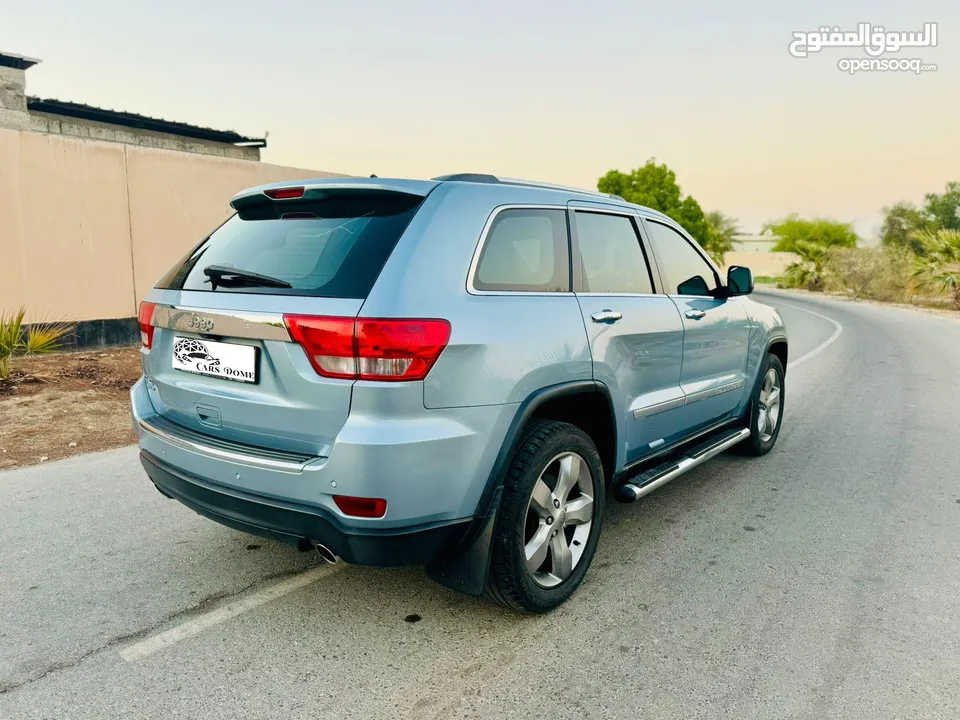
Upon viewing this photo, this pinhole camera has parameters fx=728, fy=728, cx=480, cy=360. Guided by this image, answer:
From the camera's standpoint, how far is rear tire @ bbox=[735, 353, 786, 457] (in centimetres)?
541

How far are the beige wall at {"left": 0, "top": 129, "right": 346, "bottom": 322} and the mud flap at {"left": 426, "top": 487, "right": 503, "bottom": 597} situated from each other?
8240 millimetres

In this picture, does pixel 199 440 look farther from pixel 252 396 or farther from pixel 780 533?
pixel 780 533

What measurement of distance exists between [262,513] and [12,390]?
5.78 metres

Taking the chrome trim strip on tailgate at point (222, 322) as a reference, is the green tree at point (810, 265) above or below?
above

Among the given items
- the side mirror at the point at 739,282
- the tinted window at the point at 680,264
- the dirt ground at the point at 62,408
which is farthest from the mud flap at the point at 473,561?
the dirt ground at the point at 62,408

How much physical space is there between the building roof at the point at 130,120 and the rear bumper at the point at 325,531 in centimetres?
1850

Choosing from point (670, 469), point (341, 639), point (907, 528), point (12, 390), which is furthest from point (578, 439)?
point (12, 390)

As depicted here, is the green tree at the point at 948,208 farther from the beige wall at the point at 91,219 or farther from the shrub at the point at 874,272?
the beige wall at the point at 91,219

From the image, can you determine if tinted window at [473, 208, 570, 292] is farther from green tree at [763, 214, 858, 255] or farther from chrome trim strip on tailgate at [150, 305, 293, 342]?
green tree at [763, 214, 858, 255]

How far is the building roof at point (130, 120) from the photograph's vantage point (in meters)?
17.9

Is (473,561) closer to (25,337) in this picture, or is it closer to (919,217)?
(25,337)

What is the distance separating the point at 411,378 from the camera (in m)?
2.54

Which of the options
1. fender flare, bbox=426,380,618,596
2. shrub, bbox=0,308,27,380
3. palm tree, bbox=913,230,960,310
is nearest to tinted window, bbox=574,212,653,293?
fender flare, bbox=426,380,618,596

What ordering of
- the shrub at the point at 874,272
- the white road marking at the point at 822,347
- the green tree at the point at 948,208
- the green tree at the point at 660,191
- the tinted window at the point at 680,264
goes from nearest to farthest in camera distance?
the tinted window at the point at 680,264
the white road marking at the point at 822,347
the shrub at the point at 874,272
the green tree at the point at 660,191
the green tree at the point at 948,208
